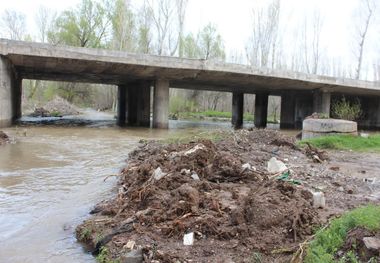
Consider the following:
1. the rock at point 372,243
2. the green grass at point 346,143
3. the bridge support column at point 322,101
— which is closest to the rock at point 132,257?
the rock at point 372,243

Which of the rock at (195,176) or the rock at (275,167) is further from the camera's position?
the rock at (275,167)

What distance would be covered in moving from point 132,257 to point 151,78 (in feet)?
65.3

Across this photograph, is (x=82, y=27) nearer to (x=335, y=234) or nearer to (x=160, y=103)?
(x=160, y=103)

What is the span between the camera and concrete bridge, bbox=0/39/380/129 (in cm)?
1705

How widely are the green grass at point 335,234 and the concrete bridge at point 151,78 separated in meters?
15.7

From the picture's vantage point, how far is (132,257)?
329cm

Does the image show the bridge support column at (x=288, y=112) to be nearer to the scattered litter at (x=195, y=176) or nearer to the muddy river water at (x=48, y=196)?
the muddy river water at (x=48, y=196)

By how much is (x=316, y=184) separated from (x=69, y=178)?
4.50 m

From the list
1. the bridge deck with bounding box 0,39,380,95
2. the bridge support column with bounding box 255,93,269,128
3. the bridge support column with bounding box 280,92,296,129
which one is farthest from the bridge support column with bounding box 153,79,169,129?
the bridge support column with bounding box 255,93,269,128

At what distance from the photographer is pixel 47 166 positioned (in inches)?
330

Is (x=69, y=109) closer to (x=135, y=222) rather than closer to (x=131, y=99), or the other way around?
(x=131, y=99)

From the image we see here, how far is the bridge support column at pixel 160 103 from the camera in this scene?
72.3 feet

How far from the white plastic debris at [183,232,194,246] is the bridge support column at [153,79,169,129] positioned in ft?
61.1

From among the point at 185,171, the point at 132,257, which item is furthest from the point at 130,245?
the point at 185,171
